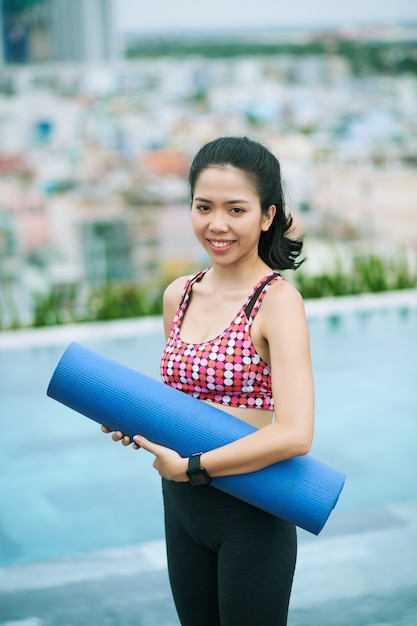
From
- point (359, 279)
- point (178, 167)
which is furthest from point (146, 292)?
point (359, 279)

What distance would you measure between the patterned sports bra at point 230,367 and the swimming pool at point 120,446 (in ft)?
5.17

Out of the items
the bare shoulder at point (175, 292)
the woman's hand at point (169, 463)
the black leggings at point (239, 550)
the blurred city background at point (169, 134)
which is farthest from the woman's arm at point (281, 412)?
the blurred city background at point (169, 134)

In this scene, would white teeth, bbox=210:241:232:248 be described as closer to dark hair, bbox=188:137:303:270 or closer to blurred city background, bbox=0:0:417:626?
dark hair, bbox=188:137:303:270

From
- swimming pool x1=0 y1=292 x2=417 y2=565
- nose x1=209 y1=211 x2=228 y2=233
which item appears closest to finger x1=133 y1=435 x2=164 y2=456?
nose x1=209 y1=211 x2=228 y2=233

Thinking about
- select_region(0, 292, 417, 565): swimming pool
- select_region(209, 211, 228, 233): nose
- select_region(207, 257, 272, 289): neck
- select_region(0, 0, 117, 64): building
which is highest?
select_region(0, 0, 117, 64): building

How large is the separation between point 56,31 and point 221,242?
675 cm

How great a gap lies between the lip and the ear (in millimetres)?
77

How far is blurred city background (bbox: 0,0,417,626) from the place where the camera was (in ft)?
19.3

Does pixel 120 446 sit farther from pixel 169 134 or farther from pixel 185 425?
pixel 169 134

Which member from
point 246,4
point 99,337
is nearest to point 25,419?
point 99,337

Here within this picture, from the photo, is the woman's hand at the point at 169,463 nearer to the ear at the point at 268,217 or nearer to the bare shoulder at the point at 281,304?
the bare shoulder at the point at 281,304

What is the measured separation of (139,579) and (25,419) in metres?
2.13

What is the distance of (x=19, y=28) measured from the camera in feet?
25.3

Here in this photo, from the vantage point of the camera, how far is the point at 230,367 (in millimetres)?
1529
